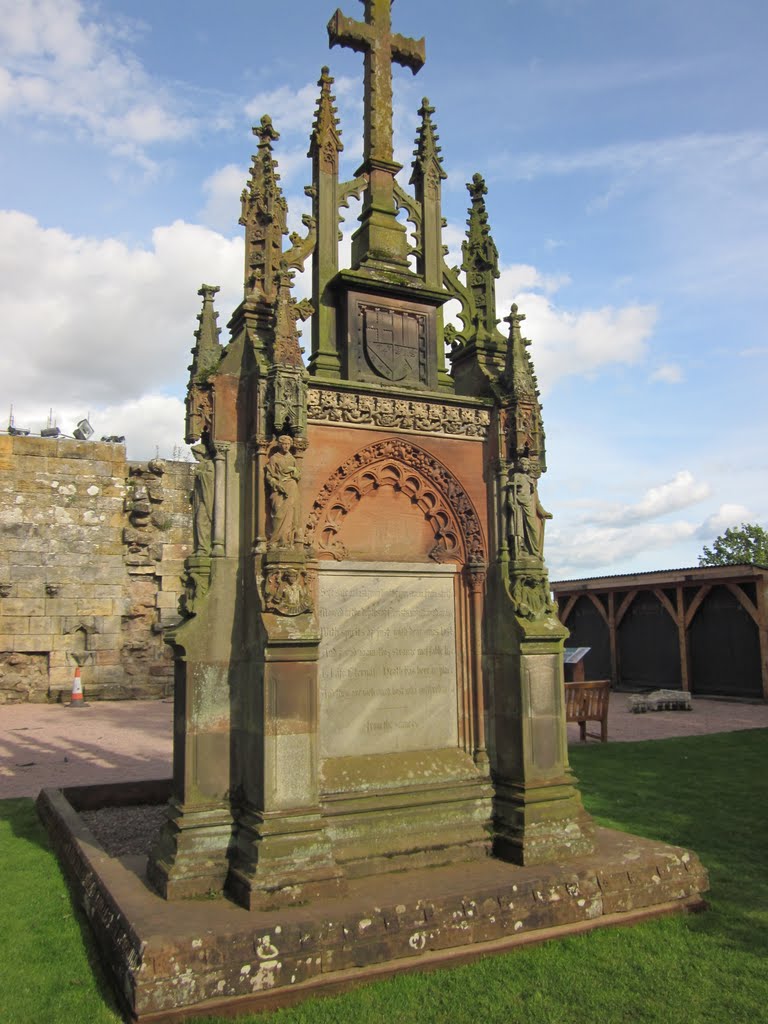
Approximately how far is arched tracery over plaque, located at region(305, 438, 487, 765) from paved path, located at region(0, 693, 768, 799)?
6206mm

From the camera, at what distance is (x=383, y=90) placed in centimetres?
763

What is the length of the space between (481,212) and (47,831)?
25.9 feet

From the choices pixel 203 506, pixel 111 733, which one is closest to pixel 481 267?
pixel 203 506

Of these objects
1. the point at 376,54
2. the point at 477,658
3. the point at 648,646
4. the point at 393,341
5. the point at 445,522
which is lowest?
the point at 648,646

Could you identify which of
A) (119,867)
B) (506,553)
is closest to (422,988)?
(119,867)

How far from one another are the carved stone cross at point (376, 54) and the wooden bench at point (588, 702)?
995 cm

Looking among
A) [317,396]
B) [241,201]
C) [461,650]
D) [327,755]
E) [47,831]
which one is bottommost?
[47,831]

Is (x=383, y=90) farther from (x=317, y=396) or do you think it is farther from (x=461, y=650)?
(x=461, y=650)

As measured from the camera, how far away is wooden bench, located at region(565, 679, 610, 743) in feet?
47.0

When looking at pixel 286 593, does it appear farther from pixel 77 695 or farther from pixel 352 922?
pixel 77 695

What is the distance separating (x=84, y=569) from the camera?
68.6ft

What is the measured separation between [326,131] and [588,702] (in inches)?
423

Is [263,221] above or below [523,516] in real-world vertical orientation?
above

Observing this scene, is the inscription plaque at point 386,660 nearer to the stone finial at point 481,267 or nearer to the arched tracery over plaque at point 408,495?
the arched tracery over plaque at point 408,495
